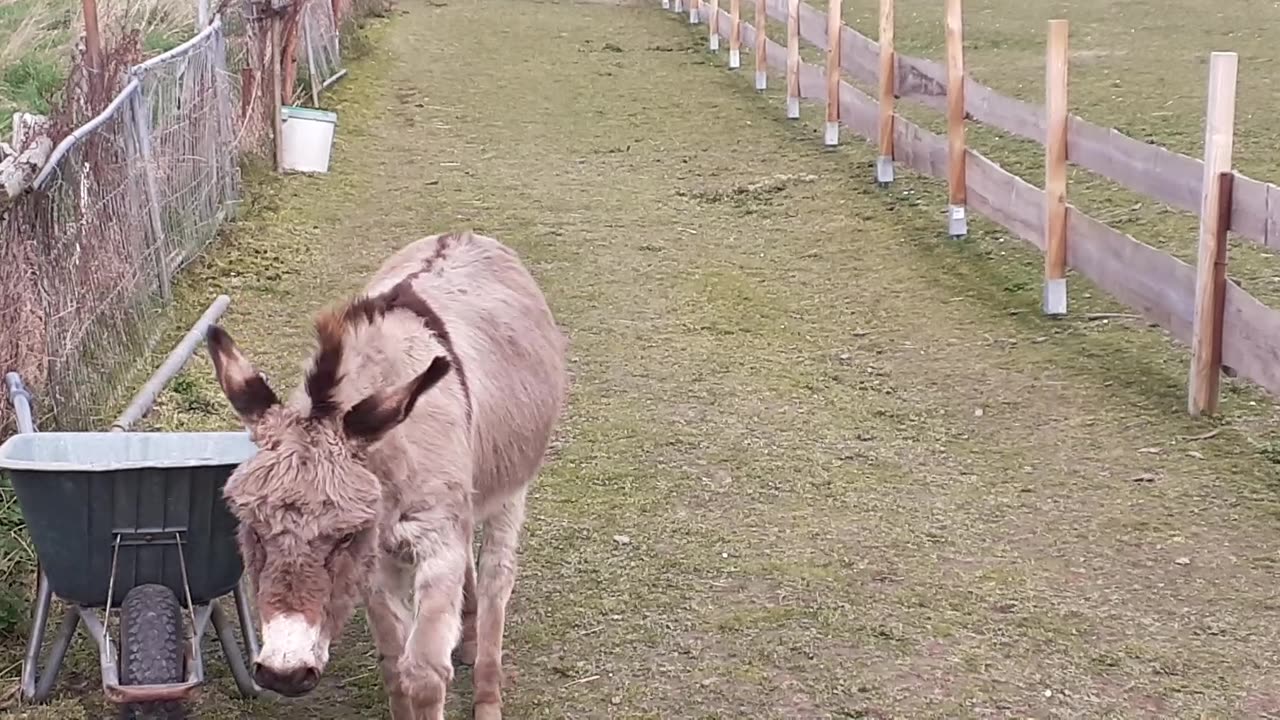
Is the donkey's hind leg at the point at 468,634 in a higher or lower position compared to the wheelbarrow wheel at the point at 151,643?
lower

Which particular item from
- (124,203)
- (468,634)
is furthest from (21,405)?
(124,203)

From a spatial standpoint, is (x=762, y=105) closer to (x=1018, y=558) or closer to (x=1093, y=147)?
(x=1093, y=147)

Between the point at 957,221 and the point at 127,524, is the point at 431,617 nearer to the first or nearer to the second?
the point at 127,524

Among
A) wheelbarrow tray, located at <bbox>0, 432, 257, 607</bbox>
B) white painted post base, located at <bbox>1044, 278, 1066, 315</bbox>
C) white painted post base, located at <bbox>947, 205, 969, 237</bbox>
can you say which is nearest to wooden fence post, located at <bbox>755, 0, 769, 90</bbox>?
white painted post base, located at <bbox>947, 205, 969, 237</bbox>

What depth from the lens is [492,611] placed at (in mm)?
3744

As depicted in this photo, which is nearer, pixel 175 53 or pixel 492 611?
pixel 492 611

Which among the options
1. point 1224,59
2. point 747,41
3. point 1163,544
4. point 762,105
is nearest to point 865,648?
point 1163,544

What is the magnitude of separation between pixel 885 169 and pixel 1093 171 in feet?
10.3

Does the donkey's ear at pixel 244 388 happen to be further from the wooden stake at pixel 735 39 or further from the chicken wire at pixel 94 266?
the wooden stake at pixel 735 39

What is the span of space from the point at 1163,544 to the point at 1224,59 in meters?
2.06

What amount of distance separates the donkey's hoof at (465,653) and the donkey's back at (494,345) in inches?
20.3

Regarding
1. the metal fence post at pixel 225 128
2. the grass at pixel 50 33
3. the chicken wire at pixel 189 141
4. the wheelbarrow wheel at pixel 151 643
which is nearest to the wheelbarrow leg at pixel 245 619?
the wheelbarrow wheel at pixel 151 643

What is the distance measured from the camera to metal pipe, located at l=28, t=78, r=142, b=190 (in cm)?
521

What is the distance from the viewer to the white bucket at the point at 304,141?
34.3ft
